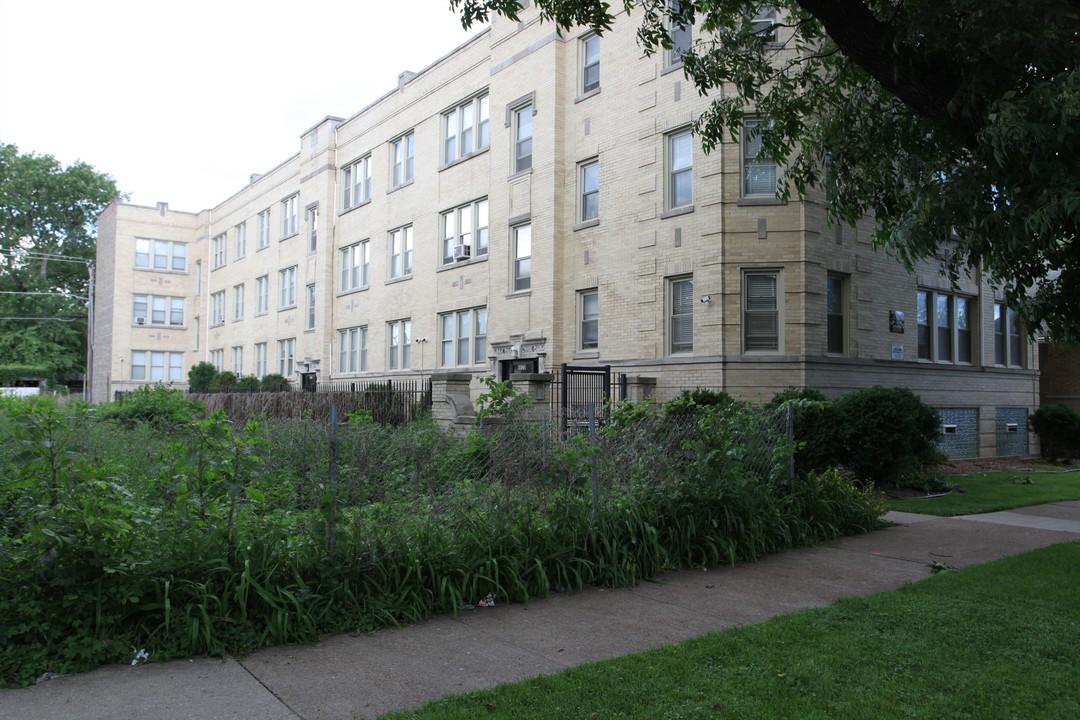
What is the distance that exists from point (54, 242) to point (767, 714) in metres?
64.6

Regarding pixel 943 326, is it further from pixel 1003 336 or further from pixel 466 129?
pixel 466 129

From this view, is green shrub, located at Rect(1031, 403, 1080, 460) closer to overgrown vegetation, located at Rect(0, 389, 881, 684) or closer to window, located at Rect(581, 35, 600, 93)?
window, located at Rect(581, 35, 600, 93)

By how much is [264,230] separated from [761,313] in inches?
1057

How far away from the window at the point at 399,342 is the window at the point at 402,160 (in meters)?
4.52

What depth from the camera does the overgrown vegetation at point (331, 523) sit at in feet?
17.2

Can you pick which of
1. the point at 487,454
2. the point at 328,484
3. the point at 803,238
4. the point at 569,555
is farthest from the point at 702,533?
the point at 803,238

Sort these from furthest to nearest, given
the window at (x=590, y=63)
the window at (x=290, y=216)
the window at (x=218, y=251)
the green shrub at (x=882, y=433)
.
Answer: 1. the window at (x=218, y=251)
2. the window at (x=290, y=216)
3. the window at (x=590, y=63)
4. the green shrub at (x=882, y=433)

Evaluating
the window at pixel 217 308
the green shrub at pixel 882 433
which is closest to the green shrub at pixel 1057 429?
the green shrub at pixel 882 433

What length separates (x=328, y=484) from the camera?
20.3ft

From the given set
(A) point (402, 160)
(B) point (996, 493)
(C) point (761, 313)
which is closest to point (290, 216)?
(A) point (402, 160)

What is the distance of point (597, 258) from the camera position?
19.5 m

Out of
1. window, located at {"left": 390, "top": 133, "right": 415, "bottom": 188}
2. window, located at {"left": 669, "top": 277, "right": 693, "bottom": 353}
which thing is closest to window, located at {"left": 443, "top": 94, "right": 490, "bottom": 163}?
window, located at {"left": 390, "top": 133, "right": 415, "bottom": 188}

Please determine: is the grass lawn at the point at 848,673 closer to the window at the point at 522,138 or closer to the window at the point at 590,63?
the window at the point at 590,63

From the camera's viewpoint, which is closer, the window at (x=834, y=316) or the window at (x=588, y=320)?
the window at (x=834, y=316)
